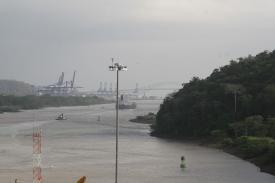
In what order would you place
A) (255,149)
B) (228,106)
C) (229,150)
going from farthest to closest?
1. (228,106)
2. (229,150)
3. (255,149)

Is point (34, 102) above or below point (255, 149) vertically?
above

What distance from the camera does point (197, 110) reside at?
3372 centimetres

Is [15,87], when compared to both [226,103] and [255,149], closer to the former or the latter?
[226,103]

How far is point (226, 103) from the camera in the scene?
33406mm

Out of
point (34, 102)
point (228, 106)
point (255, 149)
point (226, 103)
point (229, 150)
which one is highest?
point (34, 102)

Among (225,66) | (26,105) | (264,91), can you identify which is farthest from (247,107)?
(26,105)

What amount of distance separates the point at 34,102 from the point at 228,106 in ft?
213

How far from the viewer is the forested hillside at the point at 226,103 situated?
30266 mm

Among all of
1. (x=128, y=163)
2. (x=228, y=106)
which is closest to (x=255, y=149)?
(x=128, y=163)

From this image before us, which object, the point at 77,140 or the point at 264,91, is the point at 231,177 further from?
the point at 77,140

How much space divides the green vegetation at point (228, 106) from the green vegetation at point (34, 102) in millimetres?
48692

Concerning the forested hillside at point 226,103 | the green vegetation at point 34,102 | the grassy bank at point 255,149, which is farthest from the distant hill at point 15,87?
the grassy bank at point 255,149

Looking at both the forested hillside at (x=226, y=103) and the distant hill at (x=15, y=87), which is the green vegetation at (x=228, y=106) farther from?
the distant hill at (x=15, y=87)

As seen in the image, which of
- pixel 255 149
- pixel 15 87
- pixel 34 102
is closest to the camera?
pixel 255 149
